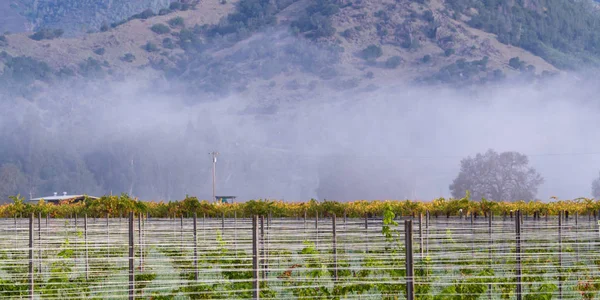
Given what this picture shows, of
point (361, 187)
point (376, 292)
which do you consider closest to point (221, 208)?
point (376, 292)

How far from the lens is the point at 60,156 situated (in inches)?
5768

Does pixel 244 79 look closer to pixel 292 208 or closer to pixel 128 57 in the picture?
pixel 128 57

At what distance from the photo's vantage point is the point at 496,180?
322ft

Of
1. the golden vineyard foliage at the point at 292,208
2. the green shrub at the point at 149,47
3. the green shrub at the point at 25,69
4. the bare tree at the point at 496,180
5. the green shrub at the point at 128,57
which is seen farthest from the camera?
the green shrub at the point at 149,47

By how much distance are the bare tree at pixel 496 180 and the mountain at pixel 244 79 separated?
130ft

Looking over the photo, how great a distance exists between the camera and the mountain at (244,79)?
146000 millimetres

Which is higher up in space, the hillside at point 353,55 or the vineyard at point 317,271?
the hillside at point 353,55

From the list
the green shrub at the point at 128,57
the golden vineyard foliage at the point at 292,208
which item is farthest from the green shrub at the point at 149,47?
the golden vineyard foliage at the point at 292,208

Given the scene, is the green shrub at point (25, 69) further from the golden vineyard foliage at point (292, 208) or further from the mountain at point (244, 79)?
the golden vineyard foliage at point (292, 208)

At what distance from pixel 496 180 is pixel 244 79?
93933 millimetres

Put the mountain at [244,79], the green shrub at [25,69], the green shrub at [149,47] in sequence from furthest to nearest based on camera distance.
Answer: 1. the green shrub at [149,47]
2. the green shrub at [25,69]
3. the mountain at [244,79]

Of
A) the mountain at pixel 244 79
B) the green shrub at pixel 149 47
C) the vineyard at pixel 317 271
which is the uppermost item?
the green shrub at pixel 149 47

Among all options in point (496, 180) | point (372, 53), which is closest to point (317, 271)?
point (496, 180)

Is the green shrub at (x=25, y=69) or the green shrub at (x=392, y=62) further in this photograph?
the green shrub at (x=392, y=62)
